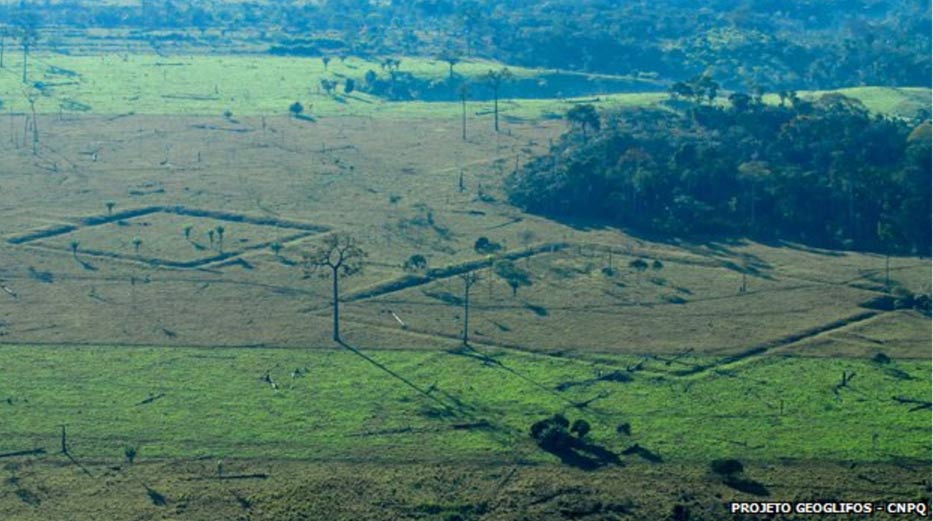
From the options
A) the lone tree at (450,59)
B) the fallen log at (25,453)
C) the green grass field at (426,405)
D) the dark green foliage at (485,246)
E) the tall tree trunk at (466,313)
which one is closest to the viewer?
the fallen log at (25,453)

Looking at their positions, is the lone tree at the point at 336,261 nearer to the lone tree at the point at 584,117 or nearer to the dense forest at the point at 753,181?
the dense forest at the point at 753,181

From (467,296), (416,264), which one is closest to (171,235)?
(416,264)

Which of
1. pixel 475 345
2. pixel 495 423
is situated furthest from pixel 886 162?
pixel 495 423

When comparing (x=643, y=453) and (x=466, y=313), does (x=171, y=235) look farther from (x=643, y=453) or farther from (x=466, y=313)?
(x=643, y=453)

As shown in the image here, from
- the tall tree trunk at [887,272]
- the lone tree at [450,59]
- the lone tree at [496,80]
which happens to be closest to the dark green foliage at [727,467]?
the tall tree trunk at [887,272]

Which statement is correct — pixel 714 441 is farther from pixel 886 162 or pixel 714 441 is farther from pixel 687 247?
pixel 886 162

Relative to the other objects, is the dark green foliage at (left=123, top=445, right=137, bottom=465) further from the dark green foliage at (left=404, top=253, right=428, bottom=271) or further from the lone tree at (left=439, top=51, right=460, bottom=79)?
the lone tree at (left=439, top=51, right=460, bottom=79)
